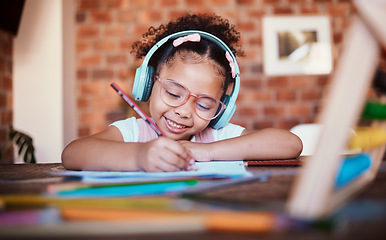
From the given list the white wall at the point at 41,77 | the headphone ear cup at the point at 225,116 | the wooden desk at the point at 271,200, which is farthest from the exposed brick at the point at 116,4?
the wooden desk at the point at 271,200

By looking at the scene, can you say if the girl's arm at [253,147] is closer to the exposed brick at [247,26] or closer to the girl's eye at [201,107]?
the girl's eye at [201,107]

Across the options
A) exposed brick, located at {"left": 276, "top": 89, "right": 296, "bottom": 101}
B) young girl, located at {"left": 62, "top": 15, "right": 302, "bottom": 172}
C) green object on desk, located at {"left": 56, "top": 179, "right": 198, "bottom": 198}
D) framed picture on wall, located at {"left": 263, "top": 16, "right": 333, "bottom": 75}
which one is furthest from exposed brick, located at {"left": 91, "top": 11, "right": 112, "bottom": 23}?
green object on desk, located at {"left": 56, "top": 179, "right": 198, "bottom": 198}

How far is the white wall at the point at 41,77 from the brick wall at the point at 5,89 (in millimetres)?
68

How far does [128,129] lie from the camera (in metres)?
1.27

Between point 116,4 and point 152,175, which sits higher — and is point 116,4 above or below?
above

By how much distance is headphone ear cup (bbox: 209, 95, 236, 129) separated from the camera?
1.25 m

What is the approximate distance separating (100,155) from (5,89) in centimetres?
161

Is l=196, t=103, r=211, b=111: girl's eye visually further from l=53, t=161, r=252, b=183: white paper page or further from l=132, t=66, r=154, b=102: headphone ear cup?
l=53, t=161, r=252, b=183: white paper page

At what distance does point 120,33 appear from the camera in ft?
10.1

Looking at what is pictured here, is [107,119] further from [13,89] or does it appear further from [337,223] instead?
[337,223]

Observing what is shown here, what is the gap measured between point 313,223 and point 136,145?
592mm

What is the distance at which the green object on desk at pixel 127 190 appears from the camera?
0.44 m

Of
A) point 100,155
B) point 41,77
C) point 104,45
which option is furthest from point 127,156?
point 104,45

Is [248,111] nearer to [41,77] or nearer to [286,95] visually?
[286,95]
